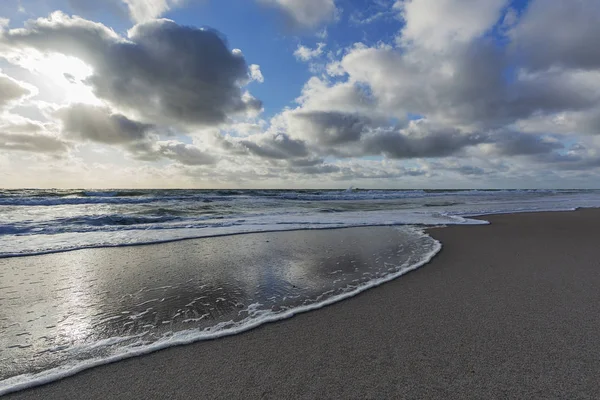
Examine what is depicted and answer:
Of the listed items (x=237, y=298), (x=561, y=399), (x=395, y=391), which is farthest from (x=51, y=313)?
(x=561, y=399)

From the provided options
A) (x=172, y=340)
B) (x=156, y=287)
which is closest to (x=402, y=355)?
(x=172, y=340)

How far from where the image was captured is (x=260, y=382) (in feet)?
7.93

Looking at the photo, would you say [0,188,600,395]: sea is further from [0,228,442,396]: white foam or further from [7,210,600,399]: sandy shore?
[7,210,600,399]: sandy shore

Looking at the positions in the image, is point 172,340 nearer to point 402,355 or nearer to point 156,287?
point 156,287

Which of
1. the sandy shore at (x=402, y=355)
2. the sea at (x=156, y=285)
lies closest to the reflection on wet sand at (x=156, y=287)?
the sea at (x=156, y=285)

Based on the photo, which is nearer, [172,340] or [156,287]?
[172,340]

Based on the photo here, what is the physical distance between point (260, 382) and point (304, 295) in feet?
6.87

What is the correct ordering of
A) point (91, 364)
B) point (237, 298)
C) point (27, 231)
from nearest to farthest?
point (91, 364) < point (237, 298) < point (27, 231)

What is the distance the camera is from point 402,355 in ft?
8.98

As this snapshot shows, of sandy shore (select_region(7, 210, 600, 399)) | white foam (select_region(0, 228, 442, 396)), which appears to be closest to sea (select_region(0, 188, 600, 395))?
white foam (select_region(0, 228, 442, 396))

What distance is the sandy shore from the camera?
232 cm

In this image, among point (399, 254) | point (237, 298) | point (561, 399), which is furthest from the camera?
point (399, 254)

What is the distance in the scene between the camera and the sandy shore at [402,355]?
7.63ft

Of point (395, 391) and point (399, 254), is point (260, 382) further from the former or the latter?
point (399, 254)
